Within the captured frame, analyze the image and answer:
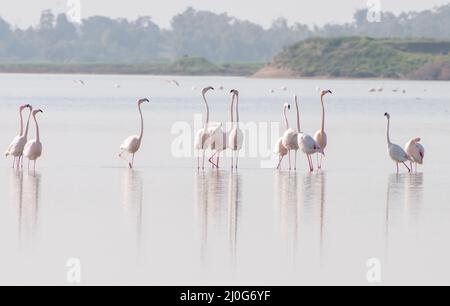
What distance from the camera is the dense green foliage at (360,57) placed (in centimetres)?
9659

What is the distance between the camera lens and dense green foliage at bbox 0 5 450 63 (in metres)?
141

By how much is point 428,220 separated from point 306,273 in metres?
2.84

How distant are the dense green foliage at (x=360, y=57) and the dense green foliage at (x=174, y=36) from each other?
108ft

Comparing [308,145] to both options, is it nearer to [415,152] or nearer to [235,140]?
[235,140]

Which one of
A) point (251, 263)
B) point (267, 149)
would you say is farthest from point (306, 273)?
point (267, 149)

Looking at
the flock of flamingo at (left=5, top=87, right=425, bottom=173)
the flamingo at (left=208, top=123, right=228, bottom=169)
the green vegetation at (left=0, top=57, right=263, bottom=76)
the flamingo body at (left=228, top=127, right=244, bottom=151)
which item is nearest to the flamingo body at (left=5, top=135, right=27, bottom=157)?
the flock of flamingo at (left=5, top=87, right=425, bottom=173)

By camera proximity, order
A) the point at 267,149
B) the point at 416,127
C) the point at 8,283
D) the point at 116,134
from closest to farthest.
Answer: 1. the point at 8,283
2. the point at 267,149
3. the point at 116,134
4. the point at 416,127

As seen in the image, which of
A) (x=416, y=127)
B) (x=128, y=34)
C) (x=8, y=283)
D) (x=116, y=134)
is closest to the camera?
(x=8, y=283)

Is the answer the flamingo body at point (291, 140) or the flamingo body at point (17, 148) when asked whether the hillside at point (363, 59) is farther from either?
the flamingo body at point (17, 148)

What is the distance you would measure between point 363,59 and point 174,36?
64.1 m

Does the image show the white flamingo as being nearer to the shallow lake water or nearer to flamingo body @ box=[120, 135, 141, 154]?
the shallow lake water

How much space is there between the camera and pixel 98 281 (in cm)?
903

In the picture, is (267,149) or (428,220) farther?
(267,149)

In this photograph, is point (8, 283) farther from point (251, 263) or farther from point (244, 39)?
point (244, 39)
